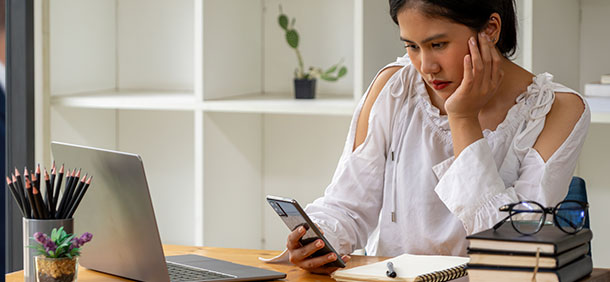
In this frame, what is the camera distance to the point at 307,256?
4.60 feet

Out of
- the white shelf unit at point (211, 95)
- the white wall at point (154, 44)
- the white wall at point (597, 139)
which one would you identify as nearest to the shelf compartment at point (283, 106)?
the white shelf unit at point (211, 95)

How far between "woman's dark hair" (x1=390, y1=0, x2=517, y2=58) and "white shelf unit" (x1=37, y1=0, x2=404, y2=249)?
78 cm

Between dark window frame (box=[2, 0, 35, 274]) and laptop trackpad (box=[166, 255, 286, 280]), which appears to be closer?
laptop trackpad (box=[166, 255, 286, 280])

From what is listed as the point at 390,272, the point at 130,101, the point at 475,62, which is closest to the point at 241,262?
the point at 390,272

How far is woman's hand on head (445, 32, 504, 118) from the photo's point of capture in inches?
60.6

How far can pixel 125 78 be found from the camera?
315 cm

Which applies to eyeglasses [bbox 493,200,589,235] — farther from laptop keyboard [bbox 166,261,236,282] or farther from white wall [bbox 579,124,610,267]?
white wall [bbox 579,124,610,267]

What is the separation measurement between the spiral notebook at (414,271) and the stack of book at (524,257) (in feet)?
0.65

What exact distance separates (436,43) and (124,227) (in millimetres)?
699

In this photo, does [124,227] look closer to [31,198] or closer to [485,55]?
[31,198]

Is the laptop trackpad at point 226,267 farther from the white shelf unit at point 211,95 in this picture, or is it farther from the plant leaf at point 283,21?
the plant leaf at point 283,21

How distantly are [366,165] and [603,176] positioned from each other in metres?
1.19

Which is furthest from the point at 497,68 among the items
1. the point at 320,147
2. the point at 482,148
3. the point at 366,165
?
the point at 320,147

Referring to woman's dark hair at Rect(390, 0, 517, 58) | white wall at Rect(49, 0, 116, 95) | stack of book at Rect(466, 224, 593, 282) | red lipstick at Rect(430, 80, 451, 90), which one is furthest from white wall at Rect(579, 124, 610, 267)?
white wall at Rect(49, 0, 116, 95)
